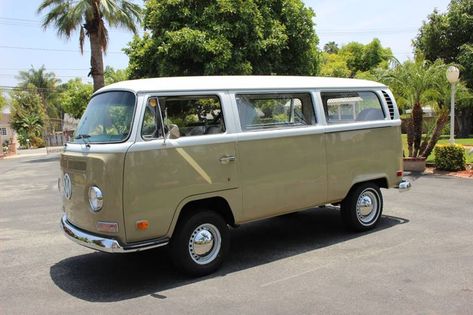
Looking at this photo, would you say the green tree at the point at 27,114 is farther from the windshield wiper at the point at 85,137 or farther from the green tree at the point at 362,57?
the windshield wiper at the point at 85,137

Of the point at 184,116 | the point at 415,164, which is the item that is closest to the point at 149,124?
the point at 184,116

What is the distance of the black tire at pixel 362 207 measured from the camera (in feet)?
24.2

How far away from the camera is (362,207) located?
7.49 metres

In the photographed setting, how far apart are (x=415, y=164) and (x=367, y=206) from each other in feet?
23.8

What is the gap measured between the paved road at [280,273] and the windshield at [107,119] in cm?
172

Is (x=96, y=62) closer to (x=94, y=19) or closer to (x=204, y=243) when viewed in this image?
(x=94, y=19)

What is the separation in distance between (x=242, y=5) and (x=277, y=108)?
1038 cm

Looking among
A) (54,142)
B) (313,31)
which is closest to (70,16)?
(313,31)

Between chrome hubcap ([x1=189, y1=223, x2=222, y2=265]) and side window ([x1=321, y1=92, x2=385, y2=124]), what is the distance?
96.1 inches

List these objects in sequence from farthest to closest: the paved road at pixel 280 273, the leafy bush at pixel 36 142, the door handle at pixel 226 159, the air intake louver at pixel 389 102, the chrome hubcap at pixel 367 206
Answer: the leafy bush at pixel 36 142 < the air intake louver at pixel 389 102 < the chrome hubcap at pixel 367 206 < the door handle at pixel 226 159 < the paved road at pixel 280 273

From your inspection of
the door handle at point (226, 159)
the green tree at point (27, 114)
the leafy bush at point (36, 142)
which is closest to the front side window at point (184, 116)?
the door handle at point (226, 159)

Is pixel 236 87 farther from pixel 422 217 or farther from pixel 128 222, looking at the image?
pixel 422 217

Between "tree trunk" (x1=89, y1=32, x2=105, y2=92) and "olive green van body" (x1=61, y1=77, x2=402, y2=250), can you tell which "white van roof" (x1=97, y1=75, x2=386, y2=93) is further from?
"tree trunk" (x1=89, y1=32, x2=105, y2=92)

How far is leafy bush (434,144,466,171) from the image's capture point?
1345 centimetres
